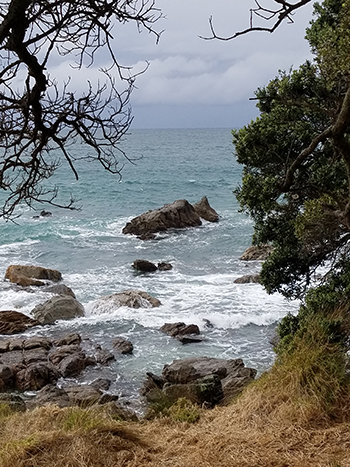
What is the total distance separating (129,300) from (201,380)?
887 cm

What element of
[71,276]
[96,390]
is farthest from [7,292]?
[96,390]

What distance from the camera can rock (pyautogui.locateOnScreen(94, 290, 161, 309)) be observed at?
A: 19953mm

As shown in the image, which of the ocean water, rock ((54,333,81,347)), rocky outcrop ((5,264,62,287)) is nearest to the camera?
the ocean water

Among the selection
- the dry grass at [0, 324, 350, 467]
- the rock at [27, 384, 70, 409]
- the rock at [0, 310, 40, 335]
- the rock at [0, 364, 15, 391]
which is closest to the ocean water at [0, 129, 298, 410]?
the rock at [0, 310, 40, 335]

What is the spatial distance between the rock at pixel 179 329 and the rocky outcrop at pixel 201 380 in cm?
285

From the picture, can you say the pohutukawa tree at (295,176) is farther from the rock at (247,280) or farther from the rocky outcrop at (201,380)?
the rock at (247,280)

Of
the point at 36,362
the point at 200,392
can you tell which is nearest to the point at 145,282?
the point at 36,362

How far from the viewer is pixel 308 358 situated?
661 cm

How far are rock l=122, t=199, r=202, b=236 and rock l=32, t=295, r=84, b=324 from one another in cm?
1321

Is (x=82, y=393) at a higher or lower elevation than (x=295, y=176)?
lower

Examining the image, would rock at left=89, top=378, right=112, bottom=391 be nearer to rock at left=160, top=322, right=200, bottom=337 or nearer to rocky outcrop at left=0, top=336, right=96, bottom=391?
rocky outcrop at left=0, top=336, right=96, bottom=391

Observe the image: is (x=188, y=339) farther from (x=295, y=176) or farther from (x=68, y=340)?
(x=295, y=176)

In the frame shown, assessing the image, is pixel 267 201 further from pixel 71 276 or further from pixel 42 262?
pixel 42 262

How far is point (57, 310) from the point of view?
62.4 feet
